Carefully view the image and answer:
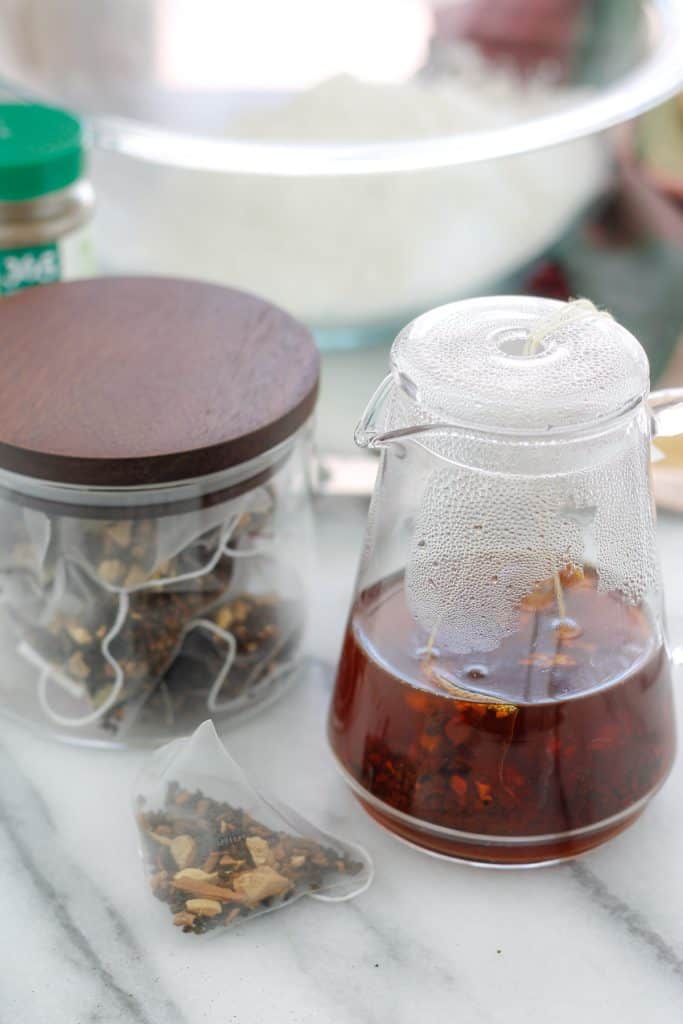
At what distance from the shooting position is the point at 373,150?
91 centimetres

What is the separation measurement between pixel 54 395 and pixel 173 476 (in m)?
0.08

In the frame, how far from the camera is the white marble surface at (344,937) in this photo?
1.77 ft

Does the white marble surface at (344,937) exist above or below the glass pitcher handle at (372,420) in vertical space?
below

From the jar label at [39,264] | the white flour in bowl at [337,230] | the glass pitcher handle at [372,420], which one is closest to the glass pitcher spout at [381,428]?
the glass pitcher handle at [372,420]

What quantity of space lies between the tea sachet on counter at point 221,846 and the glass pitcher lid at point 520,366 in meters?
0.19

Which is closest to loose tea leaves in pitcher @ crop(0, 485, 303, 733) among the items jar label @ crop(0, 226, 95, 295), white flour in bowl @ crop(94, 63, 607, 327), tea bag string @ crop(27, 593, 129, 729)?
tea bag string @ crop(27, 593, 129, 729)

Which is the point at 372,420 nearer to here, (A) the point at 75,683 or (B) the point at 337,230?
(A) the point at 75,683

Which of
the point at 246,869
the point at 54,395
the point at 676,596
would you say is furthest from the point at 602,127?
the point at 246,869

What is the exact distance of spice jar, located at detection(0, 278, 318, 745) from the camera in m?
0.60

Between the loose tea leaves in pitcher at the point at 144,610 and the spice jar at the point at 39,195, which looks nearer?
the loose tea leaves in pitcher at the point at 144,610

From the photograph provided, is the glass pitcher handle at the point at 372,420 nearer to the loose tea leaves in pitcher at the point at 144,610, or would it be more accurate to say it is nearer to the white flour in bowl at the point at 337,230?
the loose tea leaves in pitcher at the point at 144,610

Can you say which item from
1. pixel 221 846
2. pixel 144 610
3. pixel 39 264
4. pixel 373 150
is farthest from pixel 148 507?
pixel 373 150

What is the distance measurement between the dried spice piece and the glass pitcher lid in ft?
0.68

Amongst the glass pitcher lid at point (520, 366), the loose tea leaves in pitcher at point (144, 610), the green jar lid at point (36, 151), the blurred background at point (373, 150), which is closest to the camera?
the glass pitcher lid at point (520, 366)
